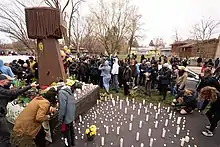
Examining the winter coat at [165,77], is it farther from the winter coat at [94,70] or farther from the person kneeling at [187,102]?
the winter coat at [94,70]

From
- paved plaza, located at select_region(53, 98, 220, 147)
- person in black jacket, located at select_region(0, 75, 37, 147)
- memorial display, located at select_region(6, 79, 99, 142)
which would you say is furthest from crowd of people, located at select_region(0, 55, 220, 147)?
paved plaza, located at select_region(53, 98, 220, 147)

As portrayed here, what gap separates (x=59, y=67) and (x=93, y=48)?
30272 millimetres

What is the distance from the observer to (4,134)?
11.8ft

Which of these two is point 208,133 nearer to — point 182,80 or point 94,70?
point 182,80

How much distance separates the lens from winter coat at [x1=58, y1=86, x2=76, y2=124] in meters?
3.88

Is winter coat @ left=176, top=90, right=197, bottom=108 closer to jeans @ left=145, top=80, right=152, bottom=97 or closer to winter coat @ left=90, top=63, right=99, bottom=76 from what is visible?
jeans @ left=145, top=80, right=152, bottom=97

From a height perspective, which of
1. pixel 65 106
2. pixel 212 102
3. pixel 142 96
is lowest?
pixel 142 96

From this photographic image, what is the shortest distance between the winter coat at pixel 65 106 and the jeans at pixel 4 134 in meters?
1.05

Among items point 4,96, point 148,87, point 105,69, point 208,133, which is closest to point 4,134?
point 4,96

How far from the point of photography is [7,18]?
17188mm

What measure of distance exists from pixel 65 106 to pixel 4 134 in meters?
1.30

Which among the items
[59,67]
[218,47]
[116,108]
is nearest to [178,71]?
[116,108]

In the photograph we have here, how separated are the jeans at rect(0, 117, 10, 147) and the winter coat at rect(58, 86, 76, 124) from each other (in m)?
1.05

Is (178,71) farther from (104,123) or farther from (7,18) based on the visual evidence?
(7,18)
